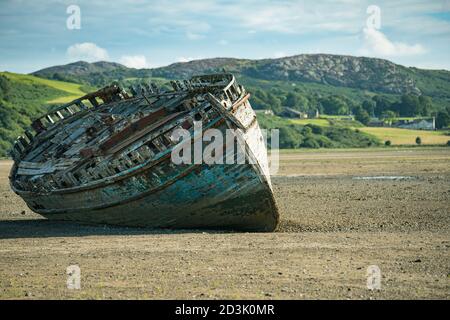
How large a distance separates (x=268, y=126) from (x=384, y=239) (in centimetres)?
5844

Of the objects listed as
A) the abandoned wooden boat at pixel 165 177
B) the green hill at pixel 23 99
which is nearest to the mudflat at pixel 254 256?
the abandoned wooden boat at pixel 165 177

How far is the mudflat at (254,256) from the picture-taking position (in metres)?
Answer: 9.35

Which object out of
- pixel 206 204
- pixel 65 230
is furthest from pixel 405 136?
pixel 206 204

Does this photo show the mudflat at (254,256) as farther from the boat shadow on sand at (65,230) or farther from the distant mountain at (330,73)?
the distant mountain at (330,73)

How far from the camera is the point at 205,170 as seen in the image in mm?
13977

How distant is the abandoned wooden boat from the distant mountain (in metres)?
139

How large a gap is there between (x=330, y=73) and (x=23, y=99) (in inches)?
3949

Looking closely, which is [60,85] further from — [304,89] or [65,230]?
[65,230]

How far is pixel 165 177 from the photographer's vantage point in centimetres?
1405

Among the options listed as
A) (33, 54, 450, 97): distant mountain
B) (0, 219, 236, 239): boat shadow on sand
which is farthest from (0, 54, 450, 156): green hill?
(0, 219, 236, 239): boat shadow on sand

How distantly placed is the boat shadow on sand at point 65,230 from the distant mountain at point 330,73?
5447 inches

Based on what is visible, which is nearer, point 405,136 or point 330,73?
point 405,136

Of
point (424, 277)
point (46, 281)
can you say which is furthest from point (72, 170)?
point (424, 277)

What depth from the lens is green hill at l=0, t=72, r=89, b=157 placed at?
61.8m
